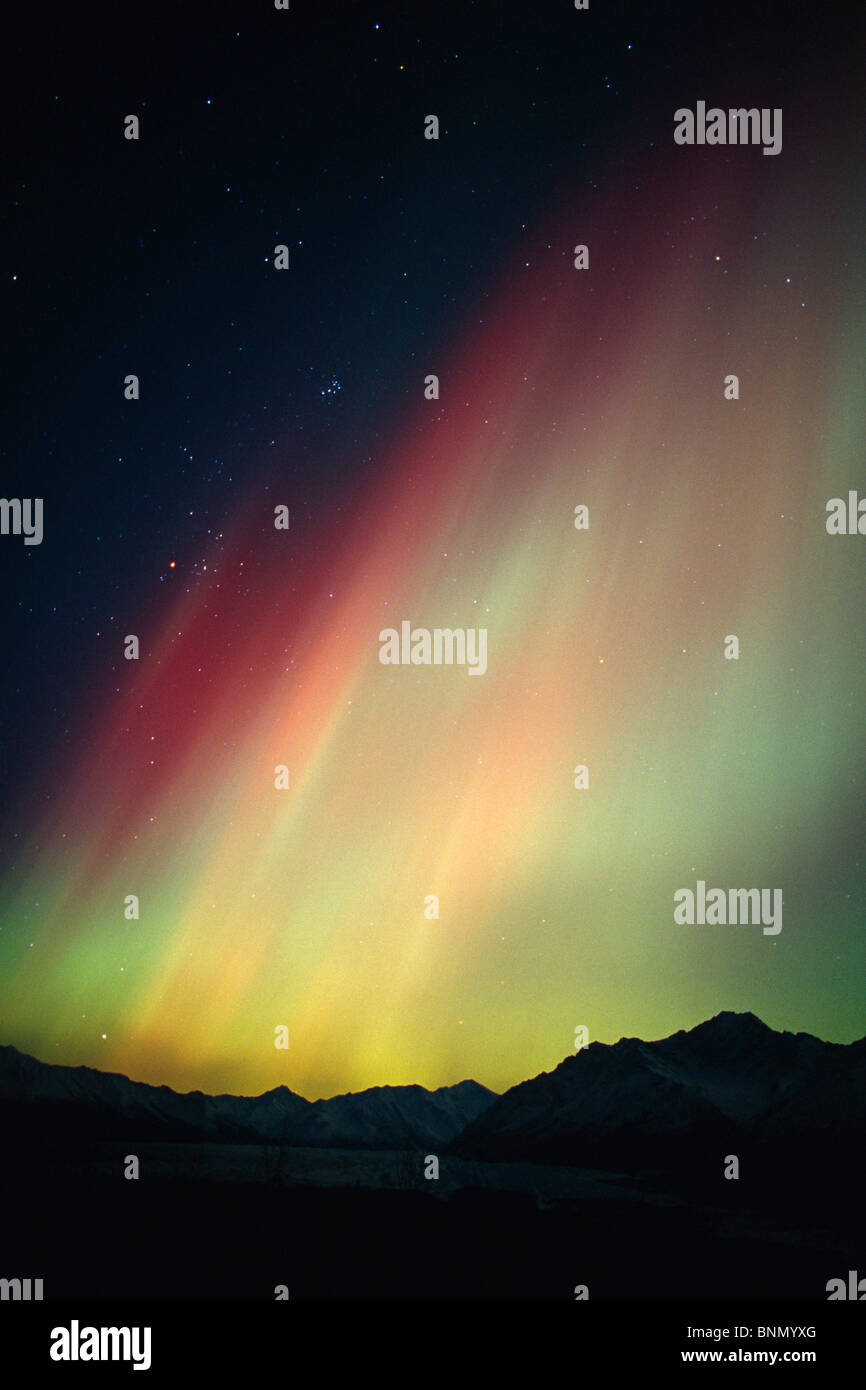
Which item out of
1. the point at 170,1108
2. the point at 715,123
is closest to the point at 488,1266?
the point at 170,1108

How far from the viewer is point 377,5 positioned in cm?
763

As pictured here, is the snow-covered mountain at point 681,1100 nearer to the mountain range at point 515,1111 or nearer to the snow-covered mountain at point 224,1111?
the mountain range at point 515,1111

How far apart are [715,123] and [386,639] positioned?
5.42m

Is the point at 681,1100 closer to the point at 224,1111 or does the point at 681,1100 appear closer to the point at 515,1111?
the point at 515,1111

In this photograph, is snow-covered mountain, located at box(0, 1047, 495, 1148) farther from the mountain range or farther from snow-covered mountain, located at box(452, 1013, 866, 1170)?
snow-covered mountain, located at box(452, 1013, 866, 1170)

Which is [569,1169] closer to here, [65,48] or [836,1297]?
[836,1297]

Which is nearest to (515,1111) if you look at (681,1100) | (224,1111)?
(224,1111)

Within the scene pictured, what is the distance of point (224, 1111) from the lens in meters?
8.23

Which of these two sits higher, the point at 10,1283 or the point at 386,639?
the point at 386,639

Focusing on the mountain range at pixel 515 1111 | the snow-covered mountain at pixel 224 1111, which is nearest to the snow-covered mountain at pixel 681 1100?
the mountain range at pixel 515 1111

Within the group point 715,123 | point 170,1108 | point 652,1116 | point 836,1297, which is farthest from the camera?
point 652,1116

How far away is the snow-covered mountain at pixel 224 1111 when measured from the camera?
26.2 ft

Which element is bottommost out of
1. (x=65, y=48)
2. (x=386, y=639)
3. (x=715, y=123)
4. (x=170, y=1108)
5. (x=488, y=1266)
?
(x=488, y=1266)
